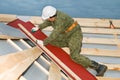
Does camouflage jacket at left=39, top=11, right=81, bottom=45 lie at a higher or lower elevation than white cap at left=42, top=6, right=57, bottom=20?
lower

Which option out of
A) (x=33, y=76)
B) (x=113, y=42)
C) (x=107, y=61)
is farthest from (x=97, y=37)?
(x=33, y=76)

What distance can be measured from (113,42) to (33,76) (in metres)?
2.97

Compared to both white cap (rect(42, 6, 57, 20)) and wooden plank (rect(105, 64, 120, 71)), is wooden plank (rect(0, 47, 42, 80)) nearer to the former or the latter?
white cap (rect(42, 6, 57, 20))

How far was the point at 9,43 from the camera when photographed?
6328 millimetres

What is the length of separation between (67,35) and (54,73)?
998mm

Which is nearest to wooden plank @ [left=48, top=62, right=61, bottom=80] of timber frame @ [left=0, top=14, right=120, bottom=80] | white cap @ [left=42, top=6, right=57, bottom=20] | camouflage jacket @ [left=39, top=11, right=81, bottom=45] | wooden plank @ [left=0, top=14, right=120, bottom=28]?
timber frame @ [left=0, top=14, right=120, bottom=80]

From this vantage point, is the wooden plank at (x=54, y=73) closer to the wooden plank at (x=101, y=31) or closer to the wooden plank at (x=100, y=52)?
the wooden plank at (x=100, y=52)

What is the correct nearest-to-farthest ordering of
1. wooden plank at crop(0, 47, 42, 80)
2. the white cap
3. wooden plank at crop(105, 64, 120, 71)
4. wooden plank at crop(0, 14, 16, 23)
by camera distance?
1. wooden plank at crop(0, 47, 42, 80)
2. the white cap
3. wooden plank at crop(105, 64, 120, 71)
4. wooden plank at crop(0, 14, 16, 23)

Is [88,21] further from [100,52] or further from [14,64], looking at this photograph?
[14,64]

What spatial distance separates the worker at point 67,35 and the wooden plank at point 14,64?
67cm

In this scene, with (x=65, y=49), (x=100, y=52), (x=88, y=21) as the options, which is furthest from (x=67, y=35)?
(x=88, y=21)

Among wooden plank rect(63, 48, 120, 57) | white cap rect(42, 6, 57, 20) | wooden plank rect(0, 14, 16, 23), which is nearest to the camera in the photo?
white cap rect(42, 6, 57, 20)

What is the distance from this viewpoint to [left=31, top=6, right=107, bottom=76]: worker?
607cm

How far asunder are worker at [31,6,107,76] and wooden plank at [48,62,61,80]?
371mm
